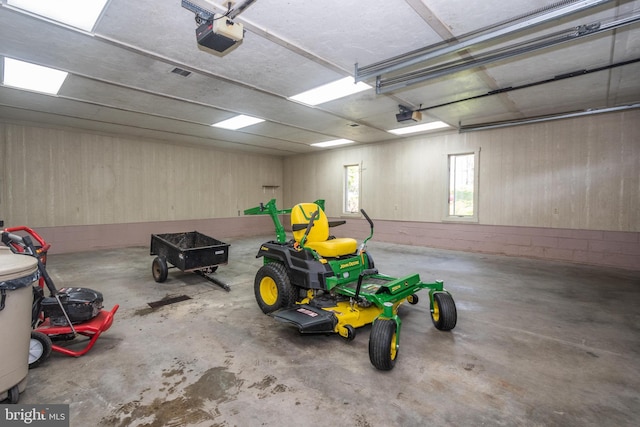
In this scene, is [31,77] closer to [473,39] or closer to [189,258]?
[189,258]

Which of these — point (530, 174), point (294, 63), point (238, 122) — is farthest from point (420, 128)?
point (294, 63)

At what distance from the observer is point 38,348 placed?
2.38m

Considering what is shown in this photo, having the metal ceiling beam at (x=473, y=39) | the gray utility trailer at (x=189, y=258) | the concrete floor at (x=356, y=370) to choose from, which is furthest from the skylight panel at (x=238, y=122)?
the concrete floor at (x=356, y=370)

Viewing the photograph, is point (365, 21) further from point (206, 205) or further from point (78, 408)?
point (206, 205)

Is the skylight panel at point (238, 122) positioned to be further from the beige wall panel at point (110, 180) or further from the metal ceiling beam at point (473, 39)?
the metal ceiling beam at point (473, 39)

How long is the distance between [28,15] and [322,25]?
2.77 metres

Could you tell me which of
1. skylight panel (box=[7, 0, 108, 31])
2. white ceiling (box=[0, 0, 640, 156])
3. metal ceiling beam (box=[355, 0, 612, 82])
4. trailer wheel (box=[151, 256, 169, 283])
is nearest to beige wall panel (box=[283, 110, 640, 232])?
white ceiling (box=[0, 0, 640, 156])

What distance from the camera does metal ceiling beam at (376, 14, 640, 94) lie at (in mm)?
2812

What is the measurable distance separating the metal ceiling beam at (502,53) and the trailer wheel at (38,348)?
4502 millimetres

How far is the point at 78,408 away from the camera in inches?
76.9

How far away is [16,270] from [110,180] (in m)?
7.56

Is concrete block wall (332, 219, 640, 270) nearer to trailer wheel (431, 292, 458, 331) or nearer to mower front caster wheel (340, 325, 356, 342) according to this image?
trailer wheel (431, 292, 458, 331)

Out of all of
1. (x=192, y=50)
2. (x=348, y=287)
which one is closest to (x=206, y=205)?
(x=192, y=50)

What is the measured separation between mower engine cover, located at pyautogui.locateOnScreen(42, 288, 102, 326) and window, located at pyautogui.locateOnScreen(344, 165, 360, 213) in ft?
26.9
